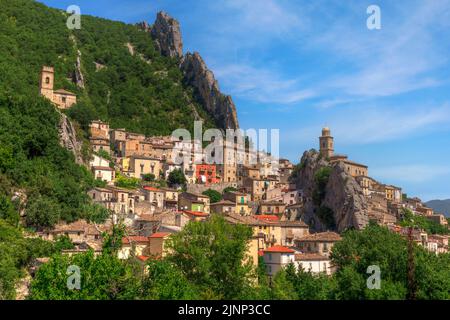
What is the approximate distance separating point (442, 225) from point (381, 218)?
85.3 feet

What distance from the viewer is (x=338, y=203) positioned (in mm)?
78312

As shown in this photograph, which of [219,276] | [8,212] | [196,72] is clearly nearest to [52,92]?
[8,212]

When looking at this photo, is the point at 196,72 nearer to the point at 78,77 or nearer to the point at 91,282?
the point at 78,77

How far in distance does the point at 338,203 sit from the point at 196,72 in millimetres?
65995

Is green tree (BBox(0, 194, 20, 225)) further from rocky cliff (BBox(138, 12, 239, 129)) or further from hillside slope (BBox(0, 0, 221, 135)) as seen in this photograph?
rocky cliff (BBox(138, 12, 239, 129))

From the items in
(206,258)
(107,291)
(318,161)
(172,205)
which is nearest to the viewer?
(107,291)

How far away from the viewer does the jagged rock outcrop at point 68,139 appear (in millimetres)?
66938

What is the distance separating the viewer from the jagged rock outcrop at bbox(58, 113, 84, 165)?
66.9 m

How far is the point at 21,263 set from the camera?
43188mm

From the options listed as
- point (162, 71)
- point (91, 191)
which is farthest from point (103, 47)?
point (91, 191)

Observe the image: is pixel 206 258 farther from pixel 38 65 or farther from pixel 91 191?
pixel 38 65

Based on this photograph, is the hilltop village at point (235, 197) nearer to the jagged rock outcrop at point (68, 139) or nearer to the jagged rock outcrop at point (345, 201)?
the jagged rock outcrop at point (345, 201)

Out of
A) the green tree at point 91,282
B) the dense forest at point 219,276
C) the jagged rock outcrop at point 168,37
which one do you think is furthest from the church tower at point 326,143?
the green tree at point 91,282

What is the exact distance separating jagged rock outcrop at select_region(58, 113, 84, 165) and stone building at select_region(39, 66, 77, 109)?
49.6 ft
